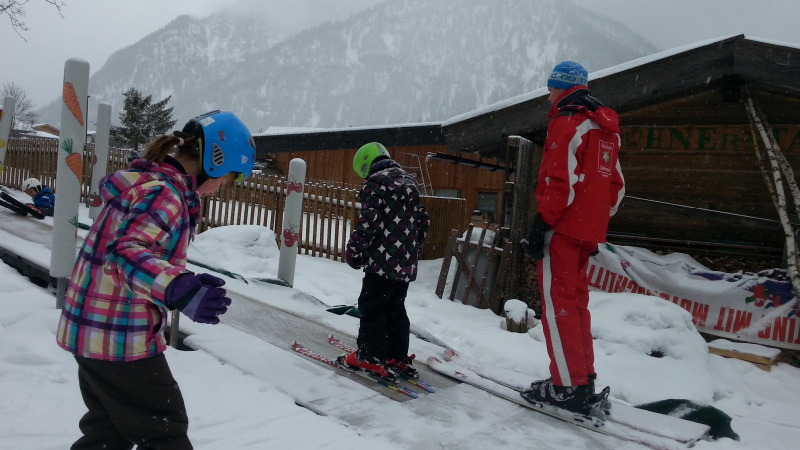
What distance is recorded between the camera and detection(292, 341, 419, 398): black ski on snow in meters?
3.71

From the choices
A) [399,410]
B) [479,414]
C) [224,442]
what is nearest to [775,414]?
[479,414]

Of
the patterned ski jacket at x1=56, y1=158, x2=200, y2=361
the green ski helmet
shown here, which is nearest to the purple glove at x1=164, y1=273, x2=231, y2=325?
the patterned ski jacket at x1=56, y1=158, x2=200, y2=361

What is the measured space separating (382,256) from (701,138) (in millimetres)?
6801

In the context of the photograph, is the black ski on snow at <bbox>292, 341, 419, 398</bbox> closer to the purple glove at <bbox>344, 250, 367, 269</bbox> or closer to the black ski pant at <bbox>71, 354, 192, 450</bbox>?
the purple glove at <bbox>344, 250, 367, 269</bbox>

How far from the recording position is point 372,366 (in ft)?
13.0

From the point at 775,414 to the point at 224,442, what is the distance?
471cm

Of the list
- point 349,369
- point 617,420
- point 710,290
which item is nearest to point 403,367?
point 349,369

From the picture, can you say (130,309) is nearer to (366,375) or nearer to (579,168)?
(366,375)

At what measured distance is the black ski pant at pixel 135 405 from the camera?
1.92m

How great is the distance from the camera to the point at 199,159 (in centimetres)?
219

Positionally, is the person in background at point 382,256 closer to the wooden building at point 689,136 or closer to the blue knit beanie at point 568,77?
the blue knit beanie at point 568,77

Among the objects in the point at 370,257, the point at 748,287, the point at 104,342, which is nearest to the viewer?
the point at 104,342

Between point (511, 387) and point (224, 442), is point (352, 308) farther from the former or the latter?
point (224, 442)

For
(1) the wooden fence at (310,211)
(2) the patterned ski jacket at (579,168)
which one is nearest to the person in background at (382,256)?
(2) the patterned ski jacket at (579,168)
